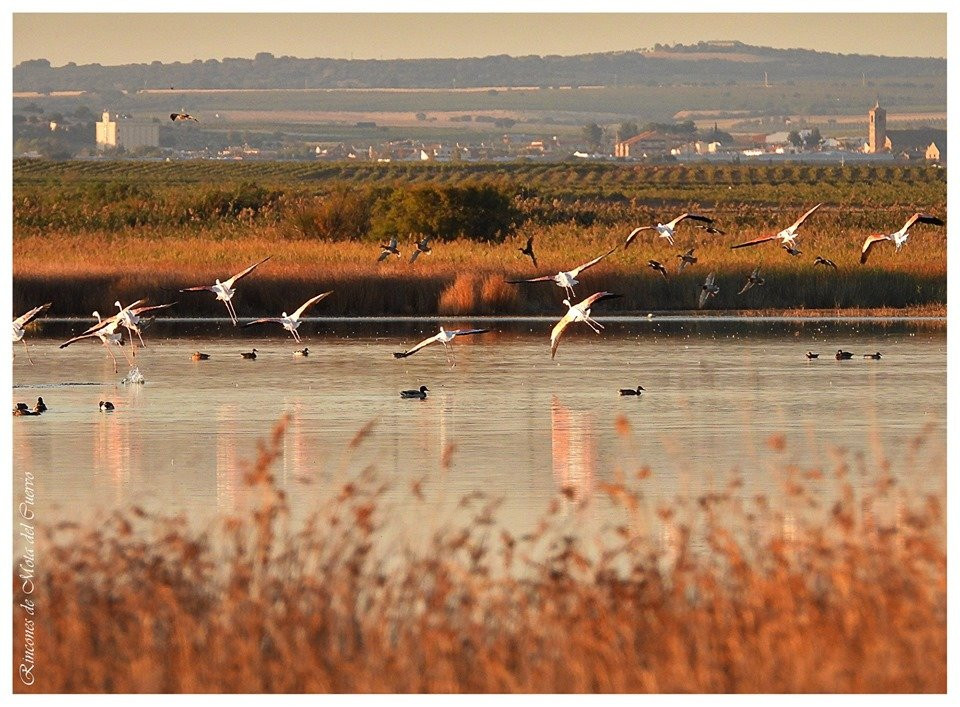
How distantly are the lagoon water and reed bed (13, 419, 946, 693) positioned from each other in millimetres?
585

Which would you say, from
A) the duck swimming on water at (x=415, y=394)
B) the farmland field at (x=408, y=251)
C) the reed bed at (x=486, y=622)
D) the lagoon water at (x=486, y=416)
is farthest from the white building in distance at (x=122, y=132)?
the reed bed at (x=486, y=622)

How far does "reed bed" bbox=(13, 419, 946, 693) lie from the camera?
7090mm

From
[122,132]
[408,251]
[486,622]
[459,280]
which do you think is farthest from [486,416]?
[122,132]

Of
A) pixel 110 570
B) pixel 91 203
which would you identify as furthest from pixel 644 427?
pixel 91 203

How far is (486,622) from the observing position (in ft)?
25.8

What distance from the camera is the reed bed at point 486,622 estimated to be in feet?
23.3

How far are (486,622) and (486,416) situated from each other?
35.4 ft

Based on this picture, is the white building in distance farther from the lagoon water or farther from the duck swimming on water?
the duck swimming on water

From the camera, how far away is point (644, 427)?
17.5 metres

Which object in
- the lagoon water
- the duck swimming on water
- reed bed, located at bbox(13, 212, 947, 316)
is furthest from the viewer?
reed bed, located at bbox(13, 212, 947, 316)

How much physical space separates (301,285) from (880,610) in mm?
29531

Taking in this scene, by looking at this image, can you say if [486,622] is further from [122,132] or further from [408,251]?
[122,132]

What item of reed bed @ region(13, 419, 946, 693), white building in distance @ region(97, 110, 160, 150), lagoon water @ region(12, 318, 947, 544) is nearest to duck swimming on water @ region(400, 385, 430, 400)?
lagoon water @ region(12, 318, 947, 544)

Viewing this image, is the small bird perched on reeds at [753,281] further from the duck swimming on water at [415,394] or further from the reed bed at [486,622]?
the reed bed at [486,622]
